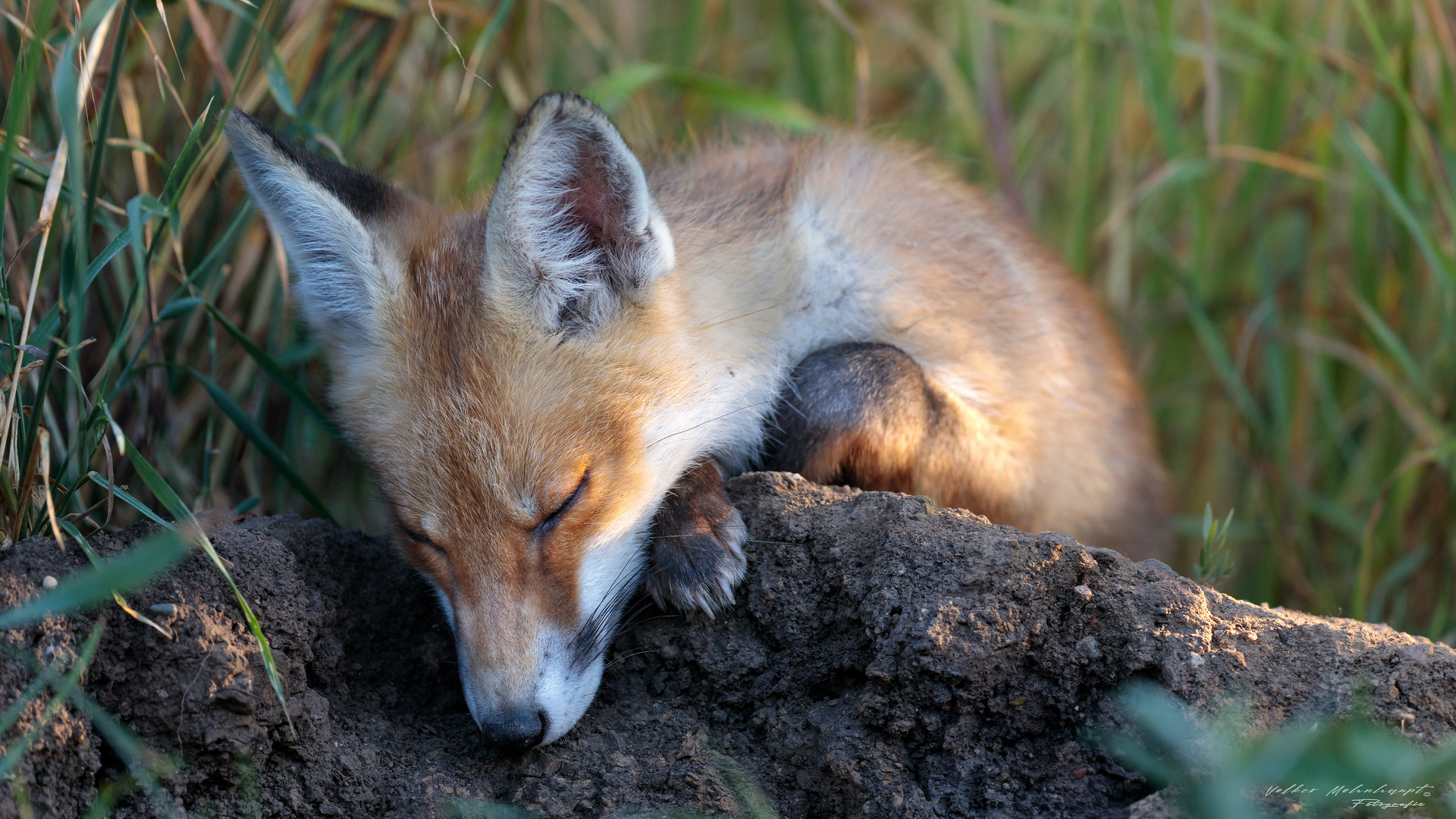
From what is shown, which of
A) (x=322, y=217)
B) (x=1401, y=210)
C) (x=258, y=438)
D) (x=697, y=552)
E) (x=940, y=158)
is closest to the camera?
(x=697, y=552)

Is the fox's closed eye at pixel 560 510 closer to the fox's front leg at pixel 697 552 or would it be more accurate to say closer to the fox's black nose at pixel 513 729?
the fox's front leg at pixel 697 552

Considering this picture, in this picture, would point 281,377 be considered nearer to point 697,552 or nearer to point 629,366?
point 629,366

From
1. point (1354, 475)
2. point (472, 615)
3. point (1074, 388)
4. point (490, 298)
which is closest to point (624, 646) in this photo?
point (472, 615)

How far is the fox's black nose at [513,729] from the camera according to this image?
248 cm

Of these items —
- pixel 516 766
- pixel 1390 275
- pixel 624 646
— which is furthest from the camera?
pixel 1390 275

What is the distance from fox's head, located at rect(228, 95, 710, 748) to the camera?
2660 millimetres

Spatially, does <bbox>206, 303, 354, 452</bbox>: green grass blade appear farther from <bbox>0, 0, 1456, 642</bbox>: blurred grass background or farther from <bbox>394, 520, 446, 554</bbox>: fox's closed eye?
<bbox>394, 520, 446, 554</bbox>: fox's closed eye

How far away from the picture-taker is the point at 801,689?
2666mm

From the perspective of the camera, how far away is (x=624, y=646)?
2.88m

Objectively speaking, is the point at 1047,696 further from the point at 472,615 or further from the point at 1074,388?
the point at 1074,388

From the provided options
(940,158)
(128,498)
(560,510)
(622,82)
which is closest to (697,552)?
(560,510)

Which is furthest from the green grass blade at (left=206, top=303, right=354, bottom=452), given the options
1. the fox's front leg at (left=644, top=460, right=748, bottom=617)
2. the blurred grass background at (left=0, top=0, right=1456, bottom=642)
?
the fox's front leg at (left=644, top=460, right=748, bottom=617)

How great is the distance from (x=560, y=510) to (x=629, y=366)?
1.58 ft

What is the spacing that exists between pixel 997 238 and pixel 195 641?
3037 mm
